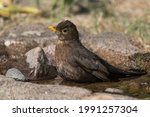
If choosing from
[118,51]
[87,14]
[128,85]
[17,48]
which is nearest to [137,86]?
[128,85]

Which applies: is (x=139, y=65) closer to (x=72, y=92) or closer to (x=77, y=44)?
(x=77, y=44)

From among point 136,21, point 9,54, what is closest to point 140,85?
point 9,54

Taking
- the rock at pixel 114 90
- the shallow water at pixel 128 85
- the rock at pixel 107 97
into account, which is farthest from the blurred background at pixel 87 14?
the rock at pixel 107 97

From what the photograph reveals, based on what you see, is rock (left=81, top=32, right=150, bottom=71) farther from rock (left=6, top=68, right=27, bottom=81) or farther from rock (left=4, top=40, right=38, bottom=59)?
rock (left=6, top=68, right=27, bottom=81)

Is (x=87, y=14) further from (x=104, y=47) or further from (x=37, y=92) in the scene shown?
(x=37, y=92)

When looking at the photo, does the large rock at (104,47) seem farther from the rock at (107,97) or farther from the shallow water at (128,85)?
the rock at (107,97)

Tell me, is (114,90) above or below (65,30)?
below
